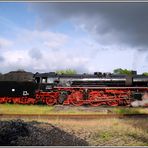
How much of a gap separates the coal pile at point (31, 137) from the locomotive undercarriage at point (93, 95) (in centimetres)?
1345

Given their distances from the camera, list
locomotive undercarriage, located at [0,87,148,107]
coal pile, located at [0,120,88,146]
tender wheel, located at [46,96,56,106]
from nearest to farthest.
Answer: coal pile, located at [0,120,88,146], locomotive undercarriage, located at [0,87,148,107], tender wheel, located at [46,96,56,106]

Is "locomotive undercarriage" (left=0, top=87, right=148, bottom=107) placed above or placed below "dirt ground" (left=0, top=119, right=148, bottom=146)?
above

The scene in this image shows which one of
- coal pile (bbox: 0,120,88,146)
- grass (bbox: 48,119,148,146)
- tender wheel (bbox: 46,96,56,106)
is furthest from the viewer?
tender wheel (bbox: 46,96,56,106)

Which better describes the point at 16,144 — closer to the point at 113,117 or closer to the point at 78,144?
the point at 78,144

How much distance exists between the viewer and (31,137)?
396 inches

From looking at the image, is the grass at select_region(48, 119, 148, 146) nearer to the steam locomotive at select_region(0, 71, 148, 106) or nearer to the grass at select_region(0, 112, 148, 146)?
the grass at select_region(0, 112, 148, 146)

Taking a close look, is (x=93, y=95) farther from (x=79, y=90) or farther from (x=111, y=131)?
(x=111, y=131)

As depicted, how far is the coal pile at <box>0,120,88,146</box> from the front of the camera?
954cm

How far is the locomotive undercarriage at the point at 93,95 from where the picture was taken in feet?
81.8

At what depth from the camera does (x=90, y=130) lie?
13.3m

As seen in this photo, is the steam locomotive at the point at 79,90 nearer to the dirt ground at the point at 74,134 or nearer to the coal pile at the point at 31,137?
the dirt ground at the point at 74,134

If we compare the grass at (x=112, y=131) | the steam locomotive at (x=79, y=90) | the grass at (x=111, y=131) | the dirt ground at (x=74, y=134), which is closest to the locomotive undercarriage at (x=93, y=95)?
the steam locomotive at (x=79, y=90)

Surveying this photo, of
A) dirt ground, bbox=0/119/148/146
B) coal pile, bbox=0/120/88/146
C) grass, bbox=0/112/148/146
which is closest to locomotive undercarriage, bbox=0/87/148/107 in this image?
grass, bbox=0/112/148/146

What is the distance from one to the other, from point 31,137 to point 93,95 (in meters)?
15.2
